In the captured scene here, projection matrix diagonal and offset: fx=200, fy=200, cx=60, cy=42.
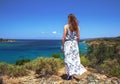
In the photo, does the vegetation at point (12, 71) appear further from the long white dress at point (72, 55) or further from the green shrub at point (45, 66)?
the long white dress at point (72, 55)

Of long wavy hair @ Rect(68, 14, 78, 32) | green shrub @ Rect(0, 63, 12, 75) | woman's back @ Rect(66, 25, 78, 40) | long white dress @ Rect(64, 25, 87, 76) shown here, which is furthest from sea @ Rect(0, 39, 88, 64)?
long wavy hair @ Rect(68, 14, 78, 32)

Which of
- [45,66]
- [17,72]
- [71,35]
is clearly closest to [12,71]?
[17,72]

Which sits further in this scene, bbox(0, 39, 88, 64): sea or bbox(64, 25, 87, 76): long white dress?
bbox(0, 39, 88, 64): sea

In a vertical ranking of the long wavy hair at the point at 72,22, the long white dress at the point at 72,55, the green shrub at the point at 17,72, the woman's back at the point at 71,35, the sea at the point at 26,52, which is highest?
the long wavy hair at the point at 72,22

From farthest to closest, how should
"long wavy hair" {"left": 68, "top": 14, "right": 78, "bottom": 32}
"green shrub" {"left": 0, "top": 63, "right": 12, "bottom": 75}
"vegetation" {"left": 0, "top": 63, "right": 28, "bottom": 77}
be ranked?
"green shrub" {"left": 0, "top": 63, "right": 12, "bottom": 75}, "vegetation" {"left": 0, "top": 63, "right": 28, "bottom": 77}, "long wavy hair" {"left": 68, "top": 14, "right": 78, "bottom": 32}

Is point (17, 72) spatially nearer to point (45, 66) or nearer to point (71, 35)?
point (45, 66)

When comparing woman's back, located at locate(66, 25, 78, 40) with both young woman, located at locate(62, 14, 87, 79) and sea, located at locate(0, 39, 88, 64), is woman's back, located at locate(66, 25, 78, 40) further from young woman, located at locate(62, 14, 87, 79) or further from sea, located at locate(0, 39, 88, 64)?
sea, located at locate(0, 39, 88, 64)

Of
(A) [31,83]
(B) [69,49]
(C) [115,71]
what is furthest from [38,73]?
(C) [115,71]

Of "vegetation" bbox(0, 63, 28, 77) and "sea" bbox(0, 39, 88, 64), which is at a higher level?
"vegetation" bbox(0, 63, 28, 77)

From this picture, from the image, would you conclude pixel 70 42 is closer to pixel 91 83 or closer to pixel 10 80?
pixel 91 83

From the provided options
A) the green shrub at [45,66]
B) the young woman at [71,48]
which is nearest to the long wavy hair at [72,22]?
the young woman at [71,48]

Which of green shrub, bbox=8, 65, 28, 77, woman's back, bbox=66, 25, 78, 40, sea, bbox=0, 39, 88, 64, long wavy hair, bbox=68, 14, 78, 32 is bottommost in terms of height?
sea, bbox=0, 39, 88, 64

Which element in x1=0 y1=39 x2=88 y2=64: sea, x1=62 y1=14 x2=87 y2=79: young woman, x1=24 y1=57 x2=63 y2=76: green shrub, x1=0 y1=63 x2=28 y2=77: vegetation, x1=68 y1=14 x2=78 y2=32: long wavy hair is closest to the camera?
x1=68 y1=14 x2=78 y2=32: long wavy hair

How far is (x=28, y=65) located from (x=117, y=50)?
10.3 metres
